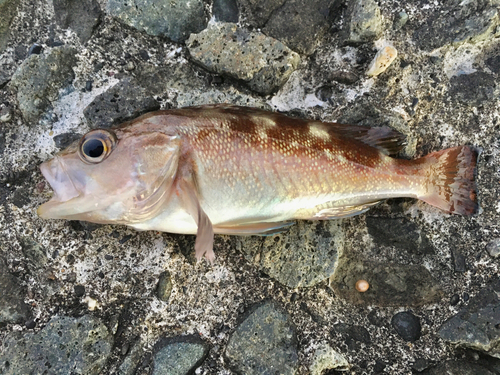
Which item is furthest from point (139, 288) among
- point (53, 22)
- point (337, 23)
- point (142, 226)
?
point (337, 23)

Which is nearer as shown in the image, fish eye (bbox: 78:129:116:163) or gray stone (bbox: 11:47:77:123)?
fish eye (bbox: 78:129:116:163)

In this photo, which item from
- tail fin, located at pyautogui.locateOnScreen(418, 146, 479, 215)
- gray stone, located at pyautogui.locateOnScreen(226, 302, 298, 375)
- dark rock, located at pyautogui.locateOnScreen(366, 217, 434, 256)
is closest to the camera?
gray stone, located at pyautogui.locateOnScreen(226, 302, 298, 375)

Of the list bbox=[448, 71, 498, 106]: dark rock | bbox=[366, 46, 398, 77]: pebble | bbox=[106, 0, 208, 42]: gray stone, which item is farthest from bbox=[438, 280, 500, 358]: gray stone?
bbox=[106, 0, 208, 42]: gray stone

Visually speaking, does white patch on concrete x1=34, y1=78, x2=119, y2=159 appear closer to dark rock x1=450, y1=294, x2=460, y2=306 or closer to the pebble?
the pebble

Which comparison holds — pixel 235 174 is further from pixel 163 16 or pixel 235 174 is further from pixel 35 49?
pixel 35 49

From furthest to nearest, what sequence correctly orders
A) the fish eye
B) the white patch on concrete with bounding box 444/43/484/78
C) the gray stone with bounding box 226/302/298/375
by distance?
the white patch on concrete with bounding box 444/43/484/78 → the gray stone with bounding box 226/302/298/375 → the fish eye

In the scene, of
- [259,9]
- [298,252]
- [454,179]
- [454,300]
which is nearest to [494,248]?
[454,300]

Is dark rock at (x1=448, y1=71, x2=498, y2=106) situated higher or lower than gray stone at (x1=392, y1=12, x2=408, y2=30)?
lower
